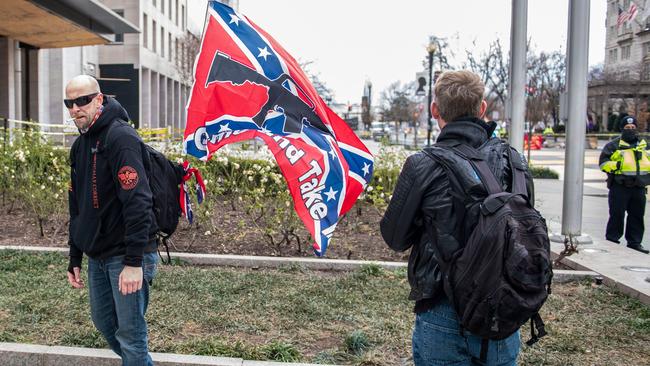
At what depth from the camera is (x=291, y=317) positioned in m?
5.66

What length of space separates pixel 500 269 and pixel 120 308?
82.7 inches

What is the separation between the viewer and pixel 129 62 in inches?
2131

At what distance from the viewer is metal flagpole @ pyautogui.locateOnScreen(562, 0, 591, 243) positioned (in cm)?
908

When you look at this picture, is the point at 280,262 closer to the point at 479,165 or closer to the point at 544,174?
the point at 479,165

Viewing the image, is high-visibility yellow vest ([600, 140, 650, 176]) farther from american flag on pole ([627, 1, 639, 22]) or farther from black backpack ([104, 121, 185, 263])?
black backpack ([104, 121, 185, 263])

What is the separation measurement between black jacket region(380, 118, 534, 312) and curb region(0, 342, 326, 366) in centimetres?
204

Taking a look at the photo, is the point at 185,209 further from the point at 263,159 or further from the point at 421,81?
the point at 421,81

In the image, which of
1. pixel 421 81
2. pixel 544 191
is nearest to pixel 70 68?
pixel 421 81

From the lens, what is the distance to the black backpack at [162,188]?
146 inches

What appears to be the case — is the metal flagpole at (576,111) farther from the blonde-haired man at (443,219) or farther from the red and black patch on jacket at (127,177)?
the red and black patch on jacket at (127,177)

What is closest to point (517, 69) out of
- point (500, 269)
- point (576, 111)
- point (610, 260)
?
point (576, 111)

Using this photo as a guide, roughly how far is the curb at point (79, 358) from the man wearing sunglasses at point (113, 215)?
901 mm

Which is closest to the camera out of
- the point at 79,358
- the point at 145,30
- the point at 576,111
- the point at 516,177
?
the point at 516,177

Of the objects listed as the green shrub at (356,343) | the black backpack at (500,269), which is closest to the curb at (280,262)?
the green shrub at (356,343)
